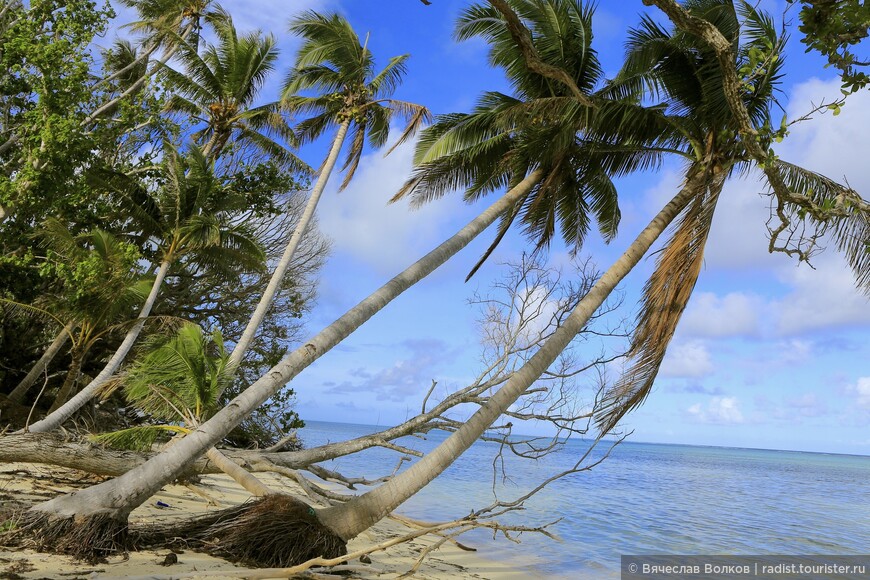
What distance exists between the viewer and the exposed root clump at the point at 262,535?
18.5ft

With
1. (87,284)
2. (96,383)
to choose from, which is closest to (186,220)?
(87,284)

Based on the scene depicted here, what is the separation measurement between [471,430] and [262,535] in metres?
2.16

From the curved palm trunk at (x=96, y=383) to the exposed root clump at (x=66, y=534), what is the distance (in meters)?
4.31

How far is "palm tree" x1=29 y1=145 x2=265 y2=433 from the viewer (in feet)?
44.6

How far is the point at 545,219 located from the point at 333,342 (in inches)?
217

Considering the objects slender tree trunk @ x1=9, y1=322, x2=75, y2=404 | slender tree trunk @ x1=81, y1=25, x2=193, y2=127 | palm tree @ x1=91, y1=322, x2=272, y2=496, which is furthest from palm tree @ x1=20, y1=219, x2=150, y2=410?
palm tree @ x1=91, y1=322, x2=272, y2=496

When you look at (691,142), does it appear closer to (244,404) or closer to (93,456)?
(244,404)

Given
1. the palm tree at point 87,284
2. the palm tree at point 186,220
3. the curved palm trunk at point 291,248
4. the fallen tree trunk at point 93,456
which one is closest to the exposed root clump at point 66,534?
the fallen tree trunk at point 93,456

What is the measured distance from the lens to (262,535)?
5727 millimetres

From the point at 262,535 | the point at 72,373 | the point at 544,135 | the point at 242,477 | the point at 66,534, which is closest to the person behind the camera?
the point at 66,534

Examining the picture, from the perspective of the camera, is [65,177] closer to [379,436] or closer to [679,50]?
[379,436]

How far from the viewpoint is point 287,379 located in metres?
6.69

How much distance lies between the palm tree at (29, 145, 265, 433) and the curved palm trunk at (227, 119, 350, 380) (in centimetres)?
285

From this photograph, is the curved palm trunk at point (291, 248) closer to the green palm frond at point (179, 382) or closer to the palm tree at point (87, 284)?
the green palm frond at point (179, 382)
